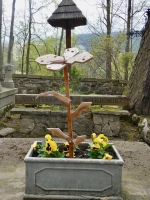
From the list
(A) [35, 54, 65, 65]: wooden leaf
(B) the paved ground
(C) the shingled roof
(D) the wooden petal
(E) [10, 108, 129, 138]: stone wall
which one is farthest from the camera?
(C) the shingled roof

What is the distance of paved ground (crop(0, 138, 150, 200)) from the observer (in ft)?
6.05

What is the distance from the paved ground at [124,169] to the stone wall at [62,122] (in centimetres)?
60

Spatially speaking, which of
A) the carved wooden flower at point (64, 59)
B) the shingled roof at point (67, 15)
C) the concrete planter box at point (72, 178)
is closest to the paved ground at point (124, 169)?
the concrete planter box at point (72, 178)

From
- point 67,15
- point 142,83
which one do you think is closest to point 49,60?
point 142,83

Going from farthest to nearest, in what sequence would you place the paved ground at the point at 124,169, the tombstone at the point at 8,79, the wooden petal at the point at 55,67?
1. the tombstone at the point at 8,79
2. the paved ground at the point at 124,169
3. the wooden petal at the point at 55,67

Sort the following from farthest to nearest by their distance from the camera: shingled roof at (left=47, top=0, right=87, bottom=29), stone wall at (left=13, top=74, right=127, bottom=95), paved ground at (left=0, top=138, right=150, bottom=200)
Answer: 1. stone wall at (left=13, top=74, right=127, bottom=95)
2. shingled roof at (left=47, top=0, right=87, bottom=29)
3. paved ground at (left=0, top=138, right=150, bottom=200)

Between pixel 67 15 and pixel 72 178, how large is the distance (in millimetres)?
4462

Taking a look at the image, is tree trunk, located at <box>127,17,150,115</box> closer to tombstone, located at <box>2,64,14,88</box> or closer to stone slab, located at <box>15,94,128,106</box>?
stone slab, located at <box>15,94,128,106</box>

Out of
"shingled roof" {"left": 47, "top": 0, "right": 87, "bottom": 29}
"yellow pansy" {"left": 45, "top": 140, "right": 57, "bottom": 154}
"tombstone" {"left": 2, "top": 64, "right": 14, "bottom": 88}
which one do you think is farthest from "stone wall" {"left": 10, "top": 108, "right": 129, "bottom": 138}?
"tombstone" {"left": 2, "top": 64, "right": 14, "bottom": 88}

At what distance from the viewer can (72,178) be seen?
1.64 m

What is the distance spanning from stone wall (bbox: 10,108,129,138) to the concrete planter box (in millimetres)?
2249

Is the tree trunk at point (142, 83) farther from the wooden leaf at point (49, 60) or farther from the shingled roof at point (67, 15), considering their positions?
the wooden leaf at point (49, 60)

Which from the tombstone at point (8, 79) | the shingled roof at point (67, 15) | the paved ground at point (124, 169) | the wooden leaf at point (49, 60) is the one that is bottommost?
the paved ground at point (124, 169)

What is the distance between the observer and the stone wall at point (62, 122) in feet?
12.8
